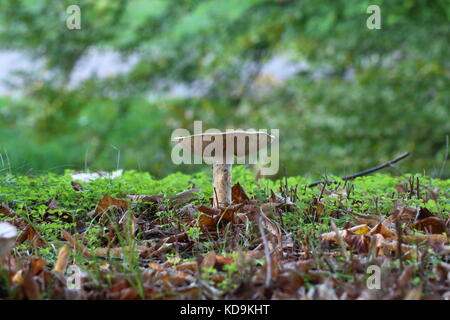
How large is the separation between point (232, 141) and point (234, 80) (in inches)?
270

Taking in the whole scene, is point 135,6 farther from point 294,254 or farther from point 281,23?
point 294,254

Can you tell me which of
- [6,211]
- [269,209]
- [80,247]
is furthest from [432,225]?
[6,211]

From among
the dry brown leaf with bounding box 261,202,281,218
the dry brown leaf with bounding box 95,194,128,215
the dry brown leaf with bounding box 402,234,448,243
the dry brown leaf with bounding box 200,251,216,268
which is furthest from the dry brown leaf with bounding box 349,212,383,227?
the dry brown leaf with bounding box 95,194,128,215

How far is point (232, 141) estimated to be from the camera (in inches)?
99.5

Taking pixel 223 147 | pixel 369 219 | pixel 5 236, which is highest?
pixel 223 147

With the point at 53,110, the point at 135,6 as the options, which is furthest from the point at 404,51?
the point at 53,110

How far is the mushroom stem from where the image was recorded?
9.07 ft

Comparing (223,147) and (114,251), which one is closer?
(114,251)

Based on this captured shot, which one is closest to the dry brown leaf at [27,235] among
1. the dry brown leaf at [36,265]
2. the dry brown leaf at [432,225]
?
the dry brown leaf at [36,265]

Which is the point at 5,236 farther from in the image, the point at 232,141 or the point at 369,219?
the point at 369,219

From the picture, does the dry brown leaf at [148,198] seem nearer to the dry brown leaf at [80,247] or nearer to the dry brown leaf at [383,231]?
the dry brown leaf at [80,247]

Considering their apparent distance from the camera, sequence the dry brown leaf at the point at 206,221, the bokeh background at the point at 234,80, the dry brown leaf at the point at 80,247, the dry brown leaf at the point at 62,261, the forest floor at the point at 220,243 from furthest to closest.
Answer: the bokeh background at the point at 234,80 → the dry brown leaf at the point at 206,221 → the dry brown leaf at the point at 80,247 → the dry brown leaf at the point at 62,261 → the forest floor at the point at 220,243

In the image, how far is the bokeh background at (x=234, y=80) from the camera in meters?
7.39

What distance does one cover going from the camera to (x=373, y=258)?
2.02 m
